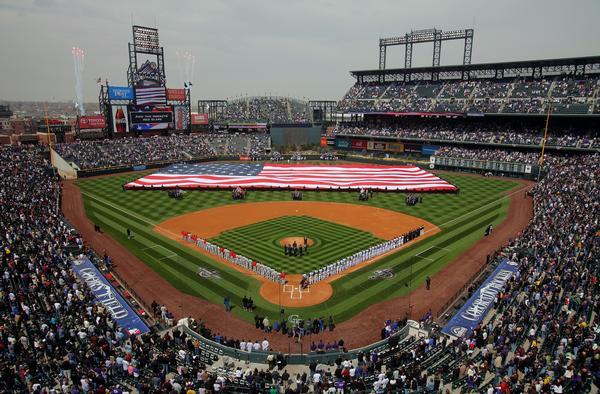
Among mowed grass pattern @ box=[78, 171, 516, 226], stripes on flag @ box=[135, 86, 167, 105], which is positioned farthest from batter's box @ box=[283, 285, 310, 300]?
stripes on flag @ box=[135, 86, 167, 105]

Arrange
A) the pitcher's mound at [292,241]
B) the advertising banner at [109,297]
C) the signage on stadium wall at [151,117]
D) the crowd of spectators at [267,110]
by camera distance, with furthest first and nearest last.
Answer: the crowd of spectators at [267,110] → the signage on stadium wall at [151,117] → the pitcher's mound at [292,241] → the advertising banner at [109,297]

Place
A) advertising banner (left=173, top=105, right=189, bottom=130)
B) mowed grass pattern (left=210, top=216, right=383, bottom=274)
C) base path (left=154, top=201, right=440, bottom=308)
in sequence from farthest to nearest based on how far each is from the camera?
1. advertising banner (left=173, top=105, right=189, bottom=130)
2. mowed grass pattern (left=210, top=216, right=383, bottom=274)
3. base path (left=154, top=201, right=440, bottom=308)

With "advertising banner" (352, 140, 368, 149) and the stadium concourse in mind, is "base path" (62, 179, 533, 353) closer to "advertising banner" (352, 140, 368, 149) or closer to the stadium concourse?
the stadium concourse

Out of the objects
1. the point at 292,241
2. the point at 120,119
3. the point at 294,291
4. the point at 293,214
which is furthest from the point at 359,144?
the point at 294,291

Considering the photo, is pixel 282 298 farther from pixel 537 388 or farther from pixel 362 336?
pixel 537 388

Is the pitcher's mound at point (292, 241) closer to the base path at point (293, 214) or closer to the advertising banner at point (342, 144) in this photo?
the base path at point (293, 214)

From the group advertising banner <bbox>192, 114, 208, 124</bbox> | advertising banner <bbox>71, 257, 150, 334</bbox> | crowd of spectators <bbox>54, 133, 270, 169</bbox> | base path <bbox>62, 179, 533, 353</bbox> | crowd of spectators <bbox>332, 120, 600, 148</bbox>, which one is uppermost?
advertising banner <bbox>192, 114, 208, 124</bbox>

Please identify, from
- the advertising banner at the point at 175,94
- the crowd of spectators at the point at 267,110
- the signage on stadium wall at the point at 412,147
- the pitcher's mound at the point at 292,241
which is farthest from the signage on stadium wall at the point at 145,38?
the pitcher's mound at the point at 292,241

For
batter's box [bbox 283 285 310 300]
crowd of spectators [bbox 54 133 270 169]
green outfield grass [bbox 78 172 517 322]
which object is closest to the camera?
batter's box [bbox 283 285 310 300]

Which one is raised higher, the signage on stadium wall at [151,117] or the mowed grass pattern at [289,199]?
the signage on stadium wall at [151,117]
